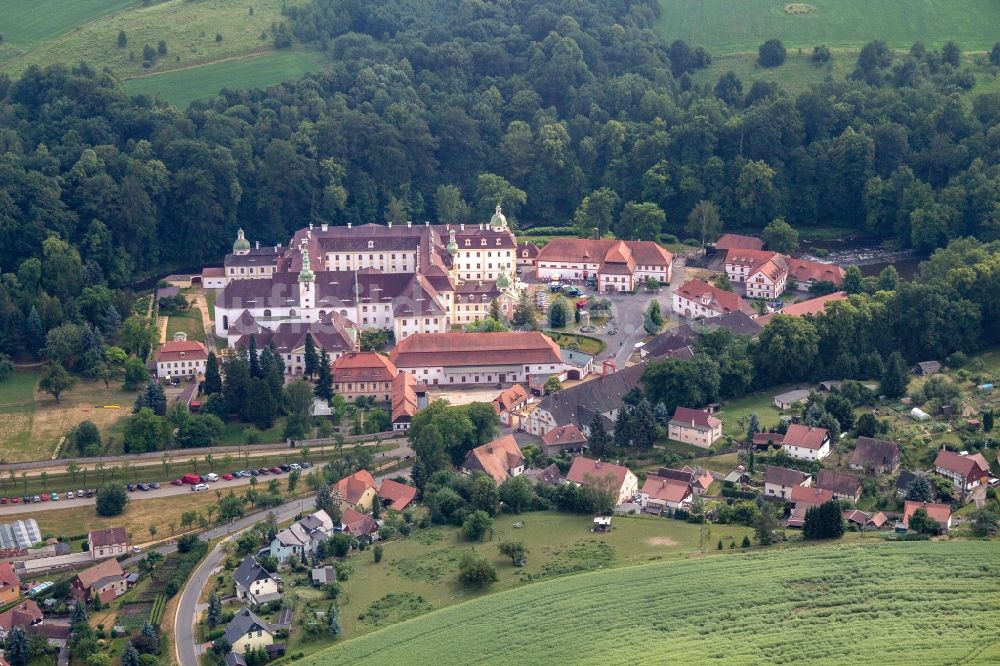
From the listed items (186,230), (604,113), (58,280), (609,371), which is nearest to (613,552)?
(609,371)

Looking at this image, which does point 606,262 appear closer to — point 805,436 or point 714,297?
point 714,297

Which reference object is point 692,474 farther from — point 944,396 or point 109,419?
point 109,419

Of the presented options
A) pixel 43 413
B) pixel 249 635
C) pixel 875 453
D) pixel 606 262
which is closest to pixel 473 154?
pixel 606 262

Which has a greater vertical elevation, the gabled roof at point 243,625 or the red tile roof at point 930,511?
the red tile roof at point 930,511

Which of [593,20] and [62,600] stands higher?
[593,20]

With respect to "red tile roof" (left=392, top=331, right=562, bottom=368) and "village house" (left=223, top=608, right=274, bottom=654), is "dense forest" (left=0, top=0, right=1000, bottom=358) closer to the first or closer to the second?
"red tile roof" (left=392, top=331, right=562, bottom=368)

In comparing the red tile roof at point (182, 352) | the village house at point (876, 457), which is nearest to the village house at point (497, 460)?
the village house at point (876, 457)

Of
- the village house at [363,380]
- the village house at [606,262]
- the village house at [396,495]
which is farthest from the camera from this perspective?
the village house at [606,262]

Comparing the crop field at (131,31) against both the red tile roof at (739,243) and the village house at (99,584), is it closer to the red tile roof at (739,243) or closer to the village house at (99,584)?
the red tile roof at (739,243)
